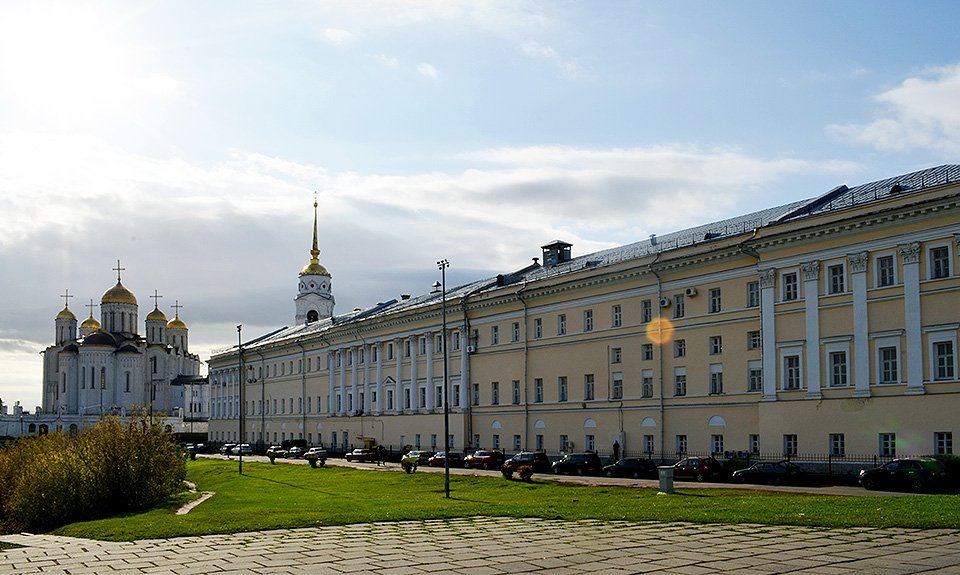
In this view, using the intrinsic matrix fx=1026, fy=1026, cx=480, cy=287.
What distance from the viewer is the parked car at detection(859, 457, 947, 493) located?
36.4 m

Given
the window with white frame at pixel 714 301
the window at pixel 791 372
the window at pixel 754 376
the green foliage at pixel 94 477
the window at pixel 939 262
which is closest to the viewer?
the green foliage at pixel 94 477

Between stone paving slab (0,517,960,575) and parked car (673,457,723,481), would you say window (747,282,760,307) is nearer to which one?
parked car (673,457,723,481)

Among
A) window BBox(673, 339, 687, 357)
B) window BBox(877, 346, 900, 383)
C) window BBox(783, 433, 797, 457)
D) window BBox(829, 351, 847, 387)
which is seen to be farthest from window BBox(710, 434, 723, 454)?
window BBox(877, 346, 900, 383)

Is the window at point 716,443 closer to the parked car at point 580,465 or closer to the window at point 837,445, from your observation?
the parked car at point 580,465

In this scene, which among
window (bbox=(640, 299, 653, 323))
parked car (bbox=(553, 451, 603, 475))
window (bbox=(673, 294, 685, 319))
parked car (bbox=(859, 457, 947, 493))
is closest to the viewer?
parked car (bbox=(859, 457, 947, 493))

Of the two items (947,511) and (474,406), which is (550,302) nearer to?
(474,406)

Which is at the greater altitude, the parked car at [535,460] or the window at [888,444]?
the window at [888,444]

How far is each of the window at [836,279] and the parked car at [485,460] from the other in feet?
77.1

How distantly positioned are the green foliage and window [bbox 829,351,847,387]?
29210 mm

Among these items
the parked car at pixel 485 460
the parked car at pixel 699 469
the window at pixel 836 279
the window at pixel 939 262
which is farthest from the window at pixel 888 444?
the parked car at pixel 485 460

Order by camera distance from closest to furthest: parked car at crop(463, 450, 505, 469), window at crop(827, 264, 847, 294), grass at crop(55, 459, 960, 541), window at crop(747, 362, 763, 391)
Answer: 1. grass at crop(55, 459, 960, 541)
2. window at crop(827, 264, 847, 294)
3. window at crop(747, 362, 763, 391)
4. parked car at crop(463, 450, 505, 469)

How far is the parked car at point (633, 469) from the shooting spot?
49.7 meters

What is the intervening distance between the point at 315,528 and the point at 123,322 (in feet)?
478

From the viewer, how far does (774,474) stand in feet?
139
